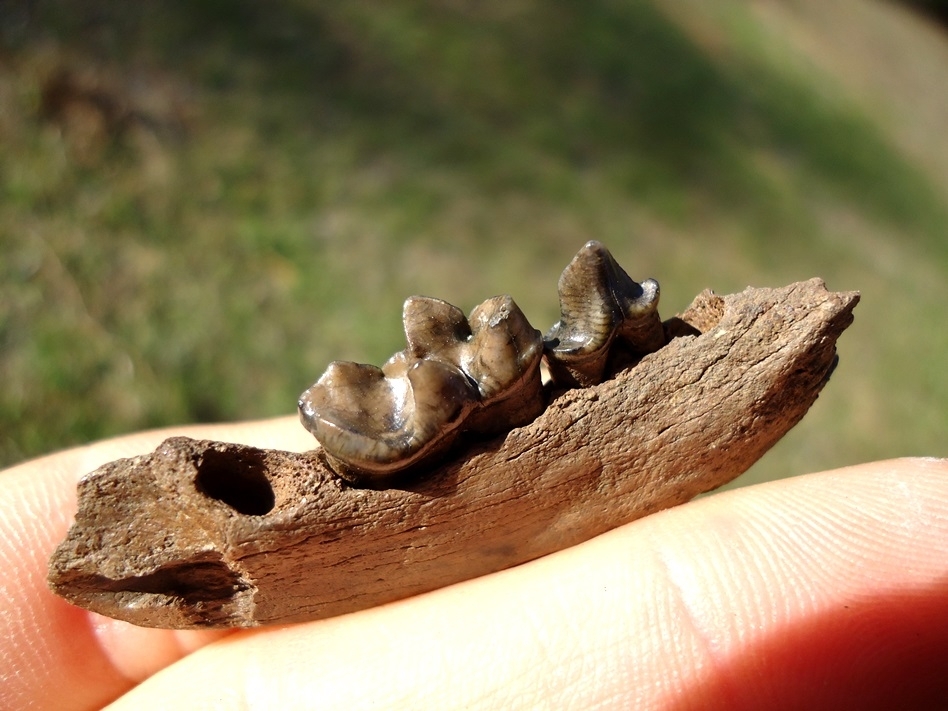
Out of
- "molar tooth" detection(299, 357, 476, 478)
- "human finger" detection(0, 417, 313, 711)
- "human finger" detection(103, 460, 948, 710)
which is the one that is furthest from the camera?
"human finger" detection(0, 417, 313, 711)

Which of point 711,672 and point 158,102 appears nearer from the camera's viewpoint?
point 711,672

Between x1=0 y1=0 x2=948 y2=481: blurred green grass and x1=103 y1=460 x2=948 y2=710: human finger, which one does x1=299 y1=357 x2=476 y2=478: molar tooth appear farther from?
x1=0 y1=0 x2=948 y2=481: blurred green grass

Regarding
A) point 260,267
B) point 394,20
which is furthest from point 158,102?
point 394,20

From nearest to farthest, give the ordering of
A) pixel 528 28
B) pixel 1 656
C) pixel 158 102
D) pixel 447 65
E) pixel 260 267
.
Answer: pixel 1 656 → pixel 260 267 → pixel 158 102 → pixel 447 65 → pixel 528 28

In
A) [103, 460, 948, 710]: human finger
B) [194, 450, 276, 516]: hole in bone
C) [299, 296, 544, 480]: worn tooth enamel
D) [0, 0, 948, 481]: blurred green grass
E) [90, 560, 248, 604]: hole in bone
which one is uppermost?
[0, 0, 948, 481]: blurred green grass

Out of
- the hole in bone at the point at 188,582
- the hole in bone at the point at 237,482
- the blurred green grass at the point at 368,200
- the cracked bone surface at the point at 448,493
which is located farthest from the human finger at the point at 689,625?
the blurred green grass at the point at 368,200

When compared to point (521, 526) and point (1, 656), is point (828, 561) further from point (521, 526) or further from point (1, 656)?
point (1, 656)

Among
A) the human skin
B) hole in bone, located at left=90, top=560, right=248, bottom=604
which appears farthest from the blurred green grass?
the human skin
